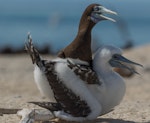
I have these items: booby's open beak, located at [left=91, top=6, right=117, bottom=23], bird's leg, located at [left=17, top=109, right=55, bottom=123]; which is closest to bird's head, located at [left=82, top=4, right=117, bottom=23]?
booby's open beak, located at [left=91, top=6, right=117, bottom=23]

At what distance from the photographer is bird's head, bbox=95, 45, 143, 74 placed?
5.80 m

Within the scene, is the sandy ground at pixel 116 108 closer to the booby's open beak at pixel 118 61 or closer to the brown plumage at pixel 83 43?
the booby's open beak at pixel 118 61

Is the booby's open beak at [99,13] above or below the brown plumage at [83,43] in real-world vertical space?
above

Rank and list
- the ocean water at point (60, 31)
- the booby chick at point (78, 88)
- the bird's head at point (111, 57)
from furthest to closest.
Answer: the ocean water at point (60, 31)
the bird's head at point (111, 57)
the booby chick at point (78, 88)

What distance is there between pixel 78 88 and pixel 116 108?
4.87ft

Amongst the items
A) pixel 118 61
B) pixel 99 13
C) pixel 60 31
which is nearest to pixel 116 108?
pixel 118 61

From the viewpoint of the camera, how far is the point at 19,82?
11555 mm

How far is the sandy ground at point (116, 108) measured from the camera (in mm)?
6422

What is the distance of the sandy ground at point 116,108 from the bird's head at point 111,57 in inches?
22.7

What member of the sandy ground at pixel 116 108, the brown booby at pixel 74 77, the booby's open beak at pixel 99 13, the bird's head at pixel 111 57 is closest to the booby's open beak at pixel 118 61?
the bird's head at pixel 111 57

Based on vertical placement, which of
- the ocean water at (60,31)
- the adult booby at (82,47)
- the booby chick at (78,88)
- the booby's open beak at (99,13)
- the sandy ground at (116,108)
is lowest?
the ocean water at (60,31)

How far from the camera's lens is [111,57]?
582 centimetres

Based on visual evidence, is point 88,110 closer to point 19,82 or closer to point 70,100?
point 70,100

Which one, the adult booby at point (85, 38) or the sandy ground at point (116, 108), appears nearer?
the adult booby at point (85, 38)
